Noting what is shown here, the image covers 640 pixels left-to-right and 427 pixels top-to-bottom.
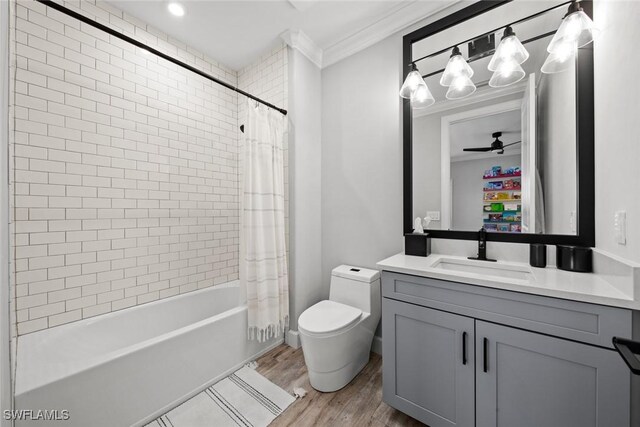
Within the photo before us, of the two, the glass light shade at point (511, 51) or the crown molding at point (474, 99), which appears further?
the crown molding at point (474, 99)

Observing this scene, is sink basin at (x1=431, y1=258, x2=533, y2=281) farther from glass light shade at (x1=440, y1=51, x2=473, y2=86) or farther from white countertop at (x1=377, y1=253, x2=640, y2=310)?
glass light shade at (x1=440, y1=51, x2=473, y2=86)

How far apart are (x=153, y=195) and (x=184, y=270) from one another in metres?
0.75

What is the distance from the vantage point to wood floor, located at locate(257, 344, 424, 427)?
1.35m

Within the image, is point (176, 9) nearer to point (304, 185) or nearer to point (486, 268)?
point (304, 185)

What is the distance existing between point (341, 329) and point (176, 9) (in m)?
2.71

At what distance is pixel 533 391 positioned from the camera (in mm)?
965

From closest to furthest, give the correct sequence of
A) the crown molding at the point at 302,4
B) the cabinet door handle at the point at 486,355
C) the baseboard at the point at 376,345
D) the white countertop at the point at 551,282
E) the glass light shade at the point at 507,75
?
1. the white countertop at the point at 551,282
2. the cabinet door handle at the point at 486,355
3. the glass light shade at the point at 507,75
4. the crown molding at the point at 302,4
5. the baseboard at the point at 376,345

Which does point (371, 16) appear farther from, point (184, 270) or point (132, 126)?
point (184, 270)

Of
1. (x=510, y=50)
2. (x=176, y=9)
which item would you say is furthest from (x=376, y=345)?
(x=176, y=9)

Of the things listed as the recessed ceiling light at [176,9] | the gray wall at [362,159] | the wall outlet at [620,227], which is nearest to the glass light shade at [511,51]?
the gray wall at [362,159]

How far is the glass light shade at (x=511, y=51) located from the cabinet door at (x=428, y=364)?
1.47 m

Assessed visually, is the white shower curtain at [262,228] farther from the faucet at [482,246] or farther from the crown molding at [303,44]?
the faucet at [482,246]

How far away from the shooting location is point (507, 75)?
53.9 inches

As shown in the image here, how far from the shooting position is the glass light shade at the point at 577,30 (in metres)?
1.12
